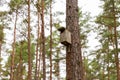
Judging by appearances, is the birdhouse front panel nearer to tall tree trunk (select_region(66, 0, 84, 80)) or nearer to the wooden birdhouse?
the wooden birdhouse

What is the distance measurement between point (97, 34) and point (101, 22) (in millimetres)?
1362

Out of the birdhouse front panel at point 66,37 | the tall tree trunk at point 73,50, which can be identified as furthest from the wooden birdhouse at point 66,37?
the tall tree trunk at point 73,50

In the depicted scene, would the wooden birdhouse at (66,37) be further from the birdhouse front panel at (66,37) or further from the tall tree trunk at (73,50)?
the tall tree trunk at (73,50)

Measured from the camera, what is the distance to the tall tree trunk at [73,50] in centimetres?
531

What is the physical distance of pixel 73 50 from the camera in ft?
17.9

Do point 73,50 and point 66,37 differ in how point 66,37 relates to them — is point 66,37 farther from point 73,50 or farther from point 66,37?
point 73,50

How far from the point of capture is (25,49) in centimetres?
2673

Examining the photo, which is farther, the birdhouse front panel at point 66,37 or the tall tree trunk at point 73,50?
the birdhouse front panel at point 66,37

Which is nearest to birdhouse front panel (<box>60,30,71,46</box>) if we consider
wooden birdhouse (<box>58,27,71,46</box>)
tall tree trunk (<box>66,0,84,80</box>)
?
wooden birdhouse (<box>58,27,71,46</box>)

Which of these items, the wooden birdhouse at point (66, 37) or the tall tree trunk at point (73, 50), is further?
the wooden birdhouse at point (66, 37)

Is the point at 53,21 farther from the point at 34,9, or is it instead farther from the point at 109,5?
the point at 109,5

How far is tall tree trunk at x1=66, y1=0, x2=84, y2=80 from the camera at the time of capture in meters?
5.31

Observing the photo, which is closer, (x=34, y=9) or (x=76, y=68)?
(x=76, y=68)

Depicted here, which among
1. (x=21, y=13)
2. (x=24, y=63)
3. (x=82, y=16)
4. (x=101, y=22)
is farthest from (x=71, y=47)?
(x=24, y=63)
